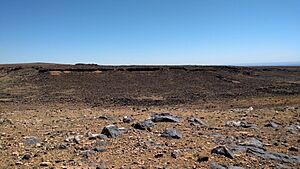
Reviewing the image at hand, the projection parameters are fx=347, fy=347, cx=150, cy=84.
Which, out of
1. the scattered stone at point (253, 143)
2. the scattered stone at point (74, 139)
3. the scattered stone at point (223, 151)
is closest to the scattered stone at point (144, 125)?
the scattered stone at point (74, 139)

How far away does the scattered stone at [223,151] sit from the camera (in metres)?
7.98

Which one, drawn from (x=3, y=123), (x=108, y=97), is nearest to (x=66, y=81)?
(x=108, y=97)

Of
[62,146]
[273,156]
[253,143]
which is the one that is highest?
[62,146]

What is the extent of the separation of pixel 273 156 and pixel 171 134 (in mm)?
2654

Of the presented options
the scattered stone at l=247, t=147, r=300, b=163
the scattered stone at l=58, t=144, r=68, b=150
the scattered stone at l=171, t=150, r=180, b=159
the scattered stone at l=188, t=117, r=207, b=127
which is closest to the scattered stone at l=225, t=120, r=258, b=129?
the scattered stone at l=188, t=117, r=207, b=127

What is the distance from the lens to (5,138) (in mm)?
9508

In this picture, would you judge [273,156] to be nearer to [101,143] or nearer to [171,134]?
[171,134]

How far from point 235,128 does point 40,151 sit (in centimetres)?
584

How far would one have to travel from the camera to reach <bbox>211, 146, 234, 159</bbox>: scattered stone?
26.2ft

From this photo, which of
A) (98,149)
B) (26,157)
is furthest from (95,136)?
(26,157)

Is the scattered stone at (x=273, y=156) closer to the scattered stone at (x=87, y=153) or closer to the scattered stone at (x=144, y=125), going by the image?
the scattered stone at (x=144, y=125)

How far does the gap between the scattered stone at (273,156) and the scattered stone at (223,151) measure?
2.06 feet

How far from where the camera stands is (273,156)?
830cm

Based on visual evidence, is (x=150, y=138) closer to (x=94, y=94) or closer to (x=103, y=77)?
(x=94, y=94)
